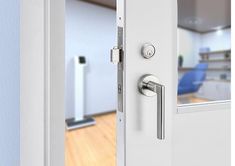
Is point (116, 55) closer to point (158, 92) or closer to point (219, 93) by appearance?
point (158, 92)

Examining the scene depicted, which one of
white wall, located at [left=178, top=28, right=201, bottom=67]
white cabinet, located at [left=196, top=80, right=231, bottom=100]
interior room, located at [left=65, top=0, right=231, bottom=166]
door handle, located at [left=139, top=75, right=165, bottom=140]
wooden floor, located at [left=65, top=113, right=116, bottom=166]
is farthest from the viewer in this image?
interior room, located at [left=65, top=0, right=231, bottom=166]

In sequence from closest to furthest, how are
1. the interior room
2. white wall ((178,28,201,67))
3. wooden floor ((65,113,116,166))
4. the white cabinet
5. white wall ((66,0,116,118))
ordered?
white wall ((178,28,201,67)) < the white cabinet < wooden floor ((65,113,116,166)) < the interior room < white wall ((66,0,116,118))

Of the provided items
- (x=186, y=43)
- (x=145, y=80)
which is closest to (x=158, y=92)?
(x=145, y=80)

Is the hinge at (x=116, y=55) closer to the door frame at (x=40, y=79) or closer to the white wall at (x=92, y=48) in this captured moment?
the door frame at (x=40, y=79)

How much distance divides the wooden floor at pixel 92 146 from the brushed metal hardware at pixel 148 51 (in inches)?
65.5

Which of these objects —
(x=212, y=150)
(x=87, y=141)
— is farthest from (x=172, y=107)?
(x=87, y=141)

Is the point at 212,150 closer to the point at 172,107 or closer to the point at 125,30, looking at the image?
the point at 172,107

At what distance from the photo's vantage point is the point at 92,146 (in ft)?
7.79

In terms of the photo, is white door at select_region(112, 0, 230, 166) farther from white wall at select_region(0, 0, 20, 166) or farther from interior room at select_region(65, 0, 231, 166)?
interior room at select_region(65, 0, 231, 166)

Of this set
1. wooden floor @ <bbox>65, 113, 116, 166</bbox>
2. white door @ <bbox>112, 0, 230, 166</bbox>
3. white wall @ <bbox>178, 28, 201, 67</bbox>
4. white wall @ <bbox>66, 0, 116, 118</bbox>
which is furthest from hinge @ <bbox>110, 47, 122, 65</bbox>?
white wall @ <bbox>66, 0, 116, 118</bbox>

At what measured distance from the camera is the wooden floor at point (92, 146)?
1977 millimetres

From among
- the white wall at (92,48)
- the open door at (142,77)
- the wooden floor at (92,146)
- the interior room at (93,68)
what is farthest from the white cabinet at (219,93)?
the white wall at (92,48)

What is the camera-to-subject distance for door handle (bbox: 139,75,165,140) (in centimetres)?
46

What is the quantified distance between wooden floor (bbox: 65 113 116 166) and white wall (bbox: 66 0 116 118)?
2.25 feet
